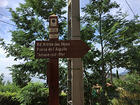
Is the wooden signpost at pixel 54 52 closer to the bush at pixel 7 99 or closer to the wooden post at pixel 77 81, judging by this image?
the wooden post at pixel 77 81

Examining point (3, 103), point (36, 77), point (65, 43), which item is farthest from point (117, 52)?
point (3, 103)

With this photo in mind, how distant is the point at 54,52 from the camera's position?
86.4 inches

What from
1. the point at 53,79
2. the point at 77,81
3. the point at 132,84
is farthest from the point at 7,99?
the point at 53,79

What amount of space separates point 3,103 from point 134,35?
811cm

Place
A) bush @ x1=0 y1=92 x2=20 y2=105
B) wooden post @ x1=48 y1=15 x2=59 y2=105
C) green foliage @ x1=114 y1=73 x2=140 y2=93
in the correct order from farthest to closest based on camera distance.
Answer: bush @ x1=0 y1=92 x2=20 y2=105
green foliage @ x1=114 y1=73 x2=140 y2=93
wooden post @ x1=48 y1=15 x2=59 y2=105

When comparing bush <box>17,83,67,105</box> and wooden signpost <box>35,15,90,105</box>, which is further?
bush <box>17,83,67,105</box>

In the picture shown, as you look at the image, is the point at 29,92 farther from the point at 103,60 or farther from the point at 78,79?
the point at 78,79

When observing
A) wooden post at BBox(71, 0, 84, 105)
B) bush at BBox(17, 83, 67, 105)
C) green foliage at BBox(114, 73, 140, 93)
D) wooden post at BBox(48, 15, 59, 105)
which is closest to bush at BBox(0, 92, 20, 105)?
bush at BBox(17, 83, 67, 105)

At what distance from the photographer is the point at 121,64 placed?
485 cm

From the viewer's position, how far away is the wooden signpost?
2.14 meters

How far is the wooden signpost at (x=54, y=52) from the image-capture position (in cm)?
214

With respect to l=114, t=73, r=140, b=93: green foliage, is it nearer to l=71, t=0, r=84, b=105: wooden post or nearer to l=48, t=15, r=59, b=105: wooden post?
l=71, t=0, r=84, b=105: wooden post

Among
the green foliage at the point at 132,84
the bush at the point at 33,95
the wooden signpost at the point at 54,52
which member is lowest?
the bush at the point at 33,95

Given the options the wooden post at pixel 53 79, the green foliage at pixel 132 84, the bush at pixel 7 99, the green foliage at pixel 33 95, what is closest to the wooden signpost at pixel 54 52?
the wooden post at pixel 53 79
